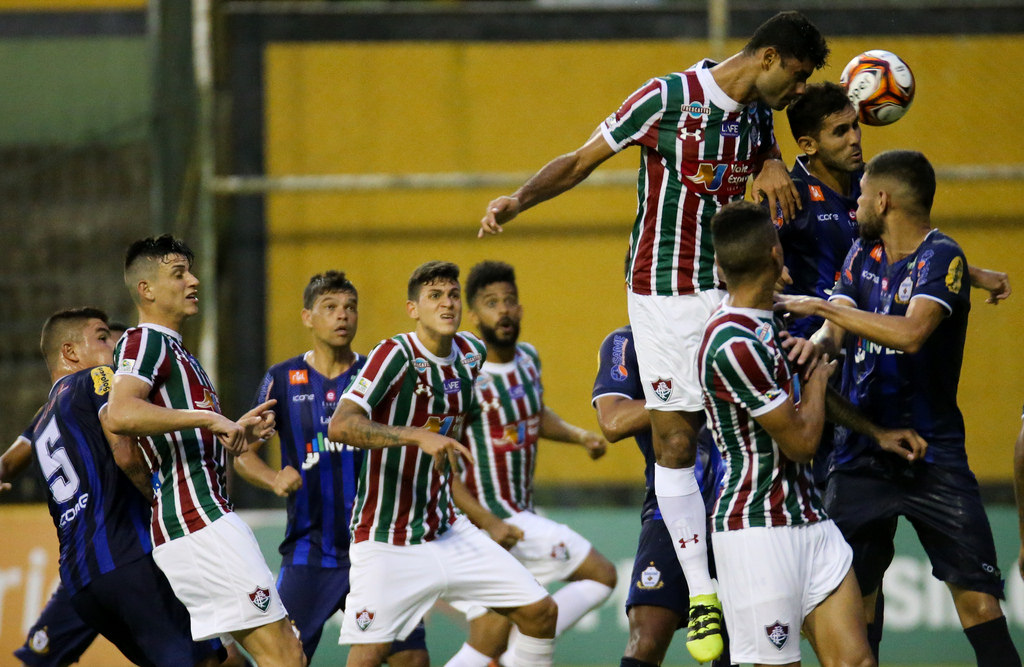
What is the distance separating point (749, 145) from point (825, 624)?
2.01 m

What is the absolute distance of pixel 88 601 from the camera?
5.76 metres

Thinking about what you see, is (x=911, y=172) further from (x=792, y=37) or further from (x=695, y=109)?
(x=695, y=109)

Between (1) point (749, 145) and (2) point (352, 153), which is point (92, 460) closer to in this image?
(1) point (749, 145)

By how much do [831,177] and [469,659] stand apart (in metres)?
3.16

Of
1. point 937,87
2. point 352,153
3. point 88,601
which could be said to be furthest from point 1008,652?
point 352,153

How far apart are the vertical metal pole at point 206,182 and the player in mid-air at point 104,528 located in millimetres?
5147

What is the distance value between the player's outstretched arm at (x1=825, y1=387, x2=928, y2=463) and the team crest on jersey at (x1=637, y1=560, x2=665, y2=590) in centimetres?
111

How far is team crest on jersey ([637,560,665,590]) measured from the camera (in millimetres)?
5609

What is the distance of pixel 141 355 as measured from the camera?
5.38 meters

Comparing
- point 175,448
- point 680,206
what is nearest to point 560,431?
point 680,206

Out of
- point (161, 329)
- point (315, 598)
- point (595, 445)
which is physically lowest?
point (315, 598)

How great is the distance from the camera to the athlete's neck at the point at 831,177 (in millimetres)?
5832

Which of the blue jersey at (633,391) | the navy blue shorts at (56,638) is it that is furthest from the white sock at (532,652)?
the navy blue shorts at (56,638)

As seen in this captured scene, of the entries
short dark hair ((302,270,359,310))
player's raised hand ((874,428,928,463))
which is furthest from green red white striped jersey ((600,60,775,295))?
short dark hair ((302,270,359,310))
